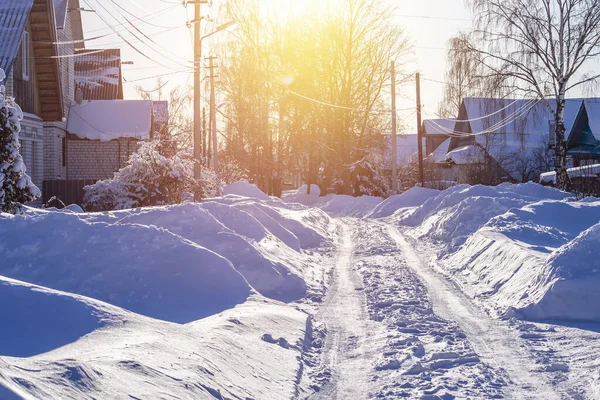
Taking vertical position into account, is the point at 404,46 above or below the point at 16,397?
above

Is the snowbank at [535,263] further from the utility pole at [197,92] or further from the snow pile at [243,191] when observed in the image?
the snow pile at [243,191]

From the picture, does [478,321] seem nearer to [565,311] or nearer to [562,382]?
[565,311]

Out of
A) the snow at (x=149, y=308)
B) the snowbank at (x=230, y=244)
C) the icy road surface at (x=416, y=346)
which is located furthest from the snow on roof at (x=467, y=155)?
the icy road surface at (x=416, y=346)

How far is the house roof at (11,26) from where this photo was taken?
2153 centimetres

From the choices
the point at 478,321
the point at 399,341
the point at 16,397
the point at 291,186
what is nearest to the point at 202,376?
the point at 16,397

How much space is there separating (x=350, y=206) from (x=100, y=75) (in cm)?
1524

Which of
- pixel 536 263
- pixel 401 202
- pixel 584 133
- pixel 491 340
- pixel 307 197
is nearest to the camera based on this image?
pixel 491 340

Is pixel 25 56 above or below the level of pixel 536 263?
above

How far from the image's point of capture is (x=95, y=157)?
32250 millimetres

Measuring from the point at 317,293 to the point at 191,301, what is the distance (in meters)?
2.84

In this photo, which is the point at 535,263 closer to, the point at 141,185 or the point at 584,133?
the point at 141,185

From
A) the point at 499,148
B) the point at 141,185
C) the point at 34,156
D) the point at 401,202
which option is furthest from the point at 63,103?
the point at 499,148

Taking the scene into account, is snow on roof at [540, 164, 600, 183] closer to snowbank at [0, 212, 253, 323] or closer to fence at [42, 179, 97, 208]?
fence at [42, 179, 97, 208]

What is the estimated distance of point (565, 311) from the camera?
8.75 m
